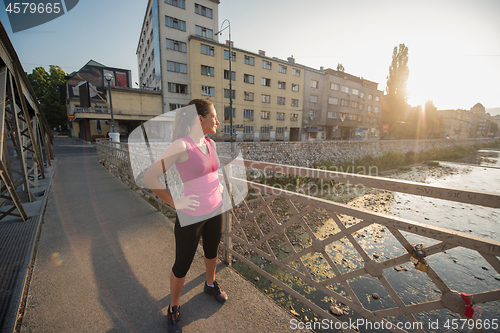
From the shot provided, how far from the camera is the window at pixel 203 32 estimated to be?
91.1 ft

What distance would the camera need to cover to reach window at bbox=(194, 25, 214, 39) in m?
27.8

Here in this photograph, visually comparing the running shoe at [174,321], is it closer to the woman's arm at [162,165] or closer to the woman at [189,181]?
the woman at [189,181]

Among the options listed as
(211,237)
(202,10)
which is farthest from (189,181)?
(202,10)

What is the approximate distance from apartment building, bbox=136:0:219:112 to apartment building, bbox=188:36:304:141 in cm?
134

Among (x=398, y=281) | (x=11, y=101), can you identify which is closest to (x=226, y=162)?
(x=398, y=281)

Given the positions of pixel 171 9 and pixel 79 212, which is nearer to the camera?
pixel 79 212

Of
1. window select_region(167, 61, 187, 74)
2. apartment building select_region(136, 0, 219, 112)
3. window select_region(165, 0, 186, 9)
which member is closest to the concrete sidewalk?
apartment building select_region(136, 0, 219, 112)

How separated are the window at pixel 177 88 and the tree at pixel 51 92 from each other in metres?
28.8

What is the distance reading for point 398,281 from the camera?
12.2 feet

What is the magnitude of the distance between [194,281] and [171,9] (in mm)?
32666

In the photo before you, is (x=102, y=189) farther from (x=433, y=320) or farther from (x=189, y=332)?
(x=433, y=320)

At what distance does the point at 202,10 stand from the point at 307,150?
86.5ft

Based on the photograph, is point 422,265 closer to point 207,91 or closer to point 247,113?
point 207,91

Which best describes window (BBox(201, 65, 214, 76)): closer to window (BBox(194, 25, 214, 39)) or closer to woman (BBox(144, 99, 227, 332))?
window (BBox(194, 25, 214, 39))
